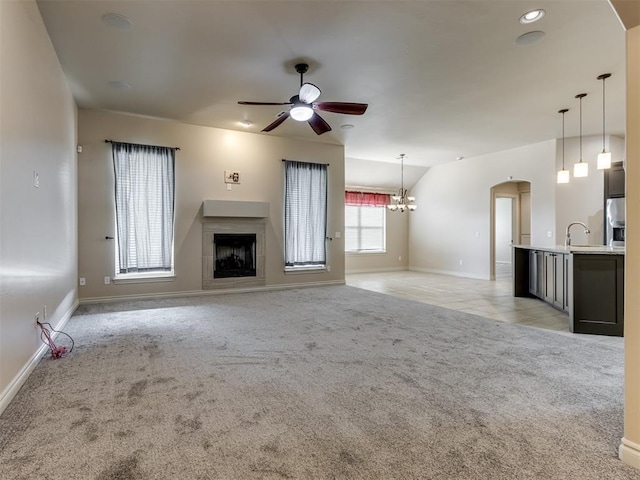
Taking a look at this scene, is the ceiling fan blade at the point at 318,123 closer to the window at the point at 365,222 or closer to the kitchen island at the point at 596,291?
the kitchen island at the point at 596,291

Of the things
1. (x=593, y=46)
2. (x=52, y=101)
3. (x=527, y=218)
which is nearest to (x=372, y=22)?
(x=593, y=46)

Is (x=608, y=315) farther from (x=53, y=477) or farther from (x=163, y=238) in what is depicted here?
(x=163, y=238)

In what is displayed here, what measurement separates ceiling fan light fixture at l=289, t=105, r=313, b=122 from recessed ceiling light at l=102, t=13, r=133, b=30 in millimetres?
1675

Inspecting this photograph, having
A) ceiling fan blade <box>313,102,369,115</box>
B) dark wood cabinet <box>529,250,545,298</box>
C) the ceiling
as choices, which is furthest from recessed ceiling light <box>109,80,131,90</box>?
dark wood cabinet <box>529,250,545,298</box>

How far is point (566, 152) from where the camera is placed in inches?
273

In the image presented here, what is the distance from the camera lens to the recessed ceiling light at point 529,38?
10.8ft

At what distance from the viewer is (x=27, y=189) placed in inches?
105

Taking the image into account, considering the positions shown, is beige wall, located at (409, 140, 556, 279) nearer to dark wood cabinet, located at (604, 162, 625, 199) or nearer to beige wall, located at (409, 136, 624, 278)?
beige wall, located at (409, 136, 624, 278)

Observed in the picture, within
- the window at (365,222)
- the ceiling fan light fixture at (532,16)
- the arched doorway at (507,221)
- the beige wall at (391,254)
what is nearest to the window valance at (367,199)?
the window at (365,222)

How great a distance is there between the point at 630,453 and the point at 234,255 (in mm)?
5819

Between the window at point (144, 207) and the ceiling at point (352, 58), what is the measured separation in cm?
70

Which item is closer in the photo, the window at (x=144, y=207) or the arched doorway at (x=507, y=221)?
the window at (x=144, y=207)

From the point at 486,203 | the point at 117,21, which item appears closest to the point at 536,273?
the point at 486,203

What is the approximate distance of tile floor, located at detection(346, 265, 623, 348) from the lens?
4.43 m
